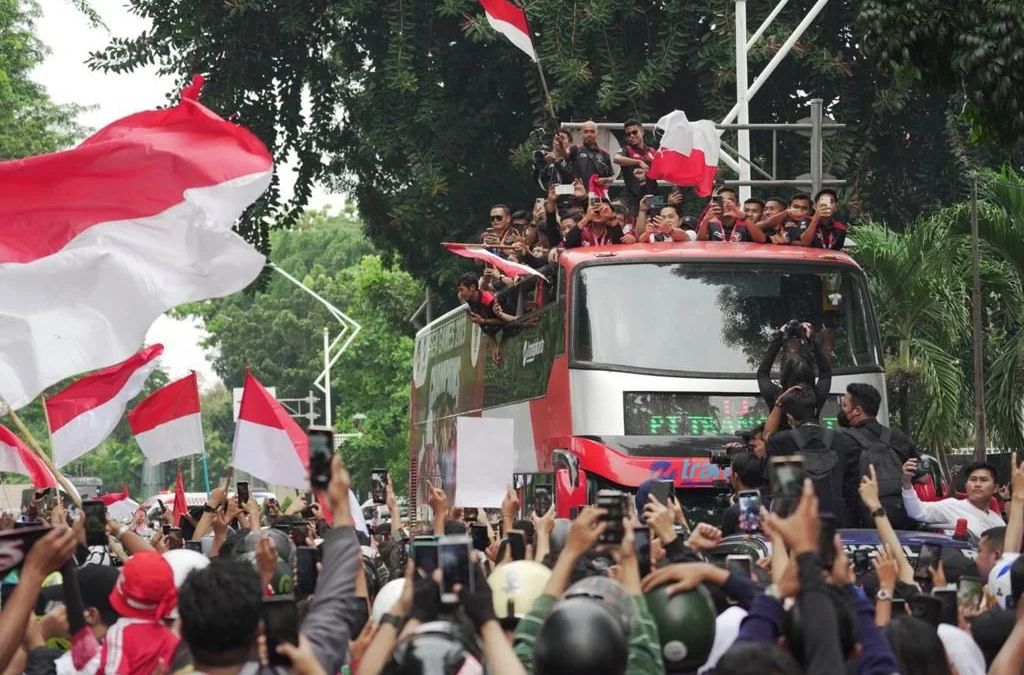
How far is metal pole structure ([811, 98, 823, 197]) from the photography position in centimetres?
2095

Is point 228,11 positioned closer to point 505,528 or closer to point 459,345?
point 459,345

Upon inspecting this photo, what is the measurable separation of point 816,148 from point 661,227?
505cm

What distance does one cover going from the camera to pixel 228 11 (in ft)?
94.0

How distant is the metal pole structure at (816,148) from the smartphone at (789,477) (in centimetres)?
1661

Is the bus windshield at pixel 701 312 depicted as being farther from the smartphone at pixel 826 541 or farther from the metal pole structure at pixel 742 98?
the smartphone at pixel 826 541

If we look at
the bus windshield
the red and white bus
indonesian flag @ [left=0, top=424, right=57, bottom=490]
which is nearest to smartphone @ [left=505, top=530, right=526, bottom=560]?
indonesian flag @ [left=0, top=424, right=57, bottom=490]

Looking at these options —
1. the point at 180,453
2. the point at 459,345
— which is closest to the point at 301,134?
the point at 459,345

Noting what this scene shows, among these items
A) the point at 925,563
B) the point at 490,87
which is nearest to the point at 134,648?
the point at 925,563

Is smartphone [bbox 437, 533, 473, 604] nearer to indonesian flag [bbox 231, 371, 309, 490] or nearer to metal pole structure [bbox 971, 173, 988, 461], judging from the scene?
indonesian flag [bbox 231, 371, 309, 490]

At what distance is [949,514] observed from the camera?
9852 mm

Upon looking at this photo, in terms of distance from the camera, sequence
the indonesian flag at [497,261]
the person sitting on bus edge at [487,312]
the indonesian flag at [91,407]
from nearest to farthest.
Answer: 1. the indonesian flag at [91,407]
2. the indonesian flag at [497,261]
3. the person sitting on bus edge at [487,312]

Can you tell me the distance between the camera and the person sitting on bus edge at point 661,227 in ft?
53.7

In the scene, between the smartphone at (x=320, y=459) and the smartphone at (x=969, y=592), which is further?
the smartphone at (x=969, y=592)

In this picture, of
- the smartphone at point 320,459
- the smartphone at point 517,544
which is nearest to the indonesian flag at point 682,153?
the smartphone at point 517,544
